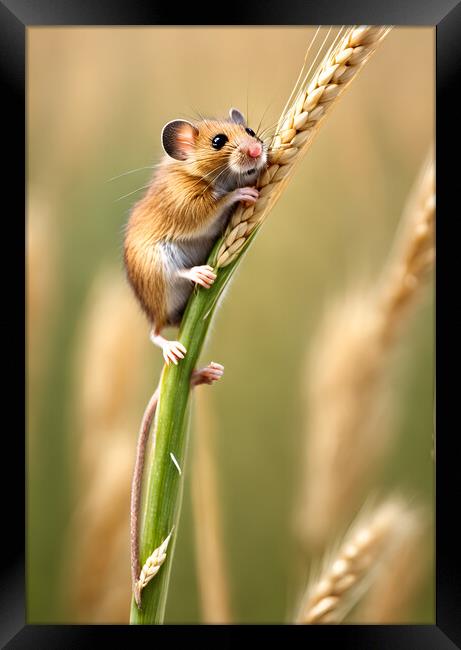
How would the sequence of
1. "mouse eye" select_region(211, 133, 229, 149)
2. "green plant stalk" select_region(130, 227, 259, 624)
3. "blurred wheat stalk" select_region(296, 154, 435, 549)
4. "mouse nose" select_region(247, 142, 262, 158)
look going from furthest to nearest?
"blurred wheat stalk" select_region(296, 154, 435, 549) → "mouse eye" select_region(211, 133, 229, 149) → "mouse nose" select_region(247, 142, 262, 158) → "green plant stalk" select_region(130, 227, 259, 624)

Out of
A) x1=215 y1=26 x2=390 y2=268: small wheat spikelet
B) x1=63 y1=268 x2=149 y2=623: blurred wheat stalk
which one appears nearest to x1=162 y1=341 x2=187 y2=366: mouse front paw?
x1=215 y1=26 x2=390 y2=268: small wheat spikelet

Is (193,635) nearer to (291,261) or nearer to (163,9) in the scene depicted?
(291,261)

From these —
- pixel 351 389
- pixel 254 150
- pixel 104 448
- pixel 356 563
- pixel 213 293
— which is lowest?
pixel 356 563

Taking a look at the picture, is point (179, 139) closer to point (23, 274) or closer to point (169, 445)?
point (23, 274)

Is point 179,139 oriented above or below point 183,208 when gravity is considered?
above

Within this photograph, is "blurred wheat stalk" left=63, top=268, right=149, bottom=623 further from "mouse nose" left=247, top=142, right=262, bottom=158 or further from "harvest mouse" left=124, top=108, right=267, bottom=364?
"mouse nose" left=247, top=142, right=262, bottom=158

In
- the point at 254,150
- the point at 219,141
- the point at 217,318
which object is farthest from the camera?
the point at 217,318

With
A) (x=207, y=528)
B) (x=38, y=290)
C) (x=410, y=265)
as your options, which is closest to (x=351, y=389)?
(x=410, y=265)
